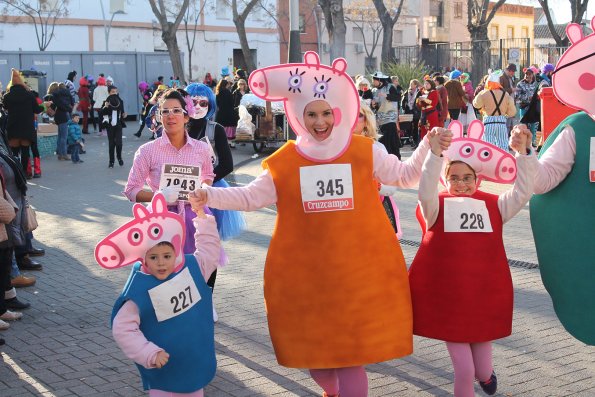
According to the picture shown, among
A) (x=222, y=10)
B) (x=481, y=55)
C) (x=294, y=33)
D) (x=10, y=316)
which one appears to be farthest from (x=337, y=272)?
(x=222, y=10)

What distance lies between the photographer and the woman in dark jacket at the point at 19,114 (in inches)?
603

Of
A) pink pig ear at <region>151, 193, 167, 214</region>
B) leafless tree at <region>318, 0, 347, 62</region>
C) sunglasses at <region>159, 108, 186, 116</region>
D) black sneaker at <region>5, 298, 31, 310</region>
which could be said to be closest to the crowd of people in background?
leafless tree at <region>318, 0, 347, 62</region>

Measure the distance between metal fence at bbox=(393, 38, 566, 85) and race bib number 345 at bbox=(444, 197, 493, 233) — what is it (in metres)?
25.3

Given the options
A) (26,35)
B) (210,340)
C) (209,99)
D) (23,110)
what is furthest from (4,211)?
(26,35)

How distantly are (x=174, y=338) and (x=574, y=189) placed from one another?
6.94 ft

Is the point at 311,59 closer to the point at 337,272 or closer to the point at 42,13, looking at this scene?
the point at 337,272

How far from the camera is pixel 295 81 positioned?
4.65 metres

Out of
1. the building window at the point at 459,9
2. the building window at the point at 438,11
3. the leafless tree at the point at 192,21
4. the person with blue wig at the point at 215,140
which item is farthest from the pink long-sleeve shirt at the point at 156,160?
the building window at the point at 459,9

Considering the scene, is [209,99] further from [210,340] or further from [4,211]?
[210,340]

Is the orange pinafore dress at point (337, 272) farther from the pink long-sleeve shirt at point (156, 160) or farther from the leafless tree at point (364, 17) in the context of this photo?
the leafless tree at point (364, 17)

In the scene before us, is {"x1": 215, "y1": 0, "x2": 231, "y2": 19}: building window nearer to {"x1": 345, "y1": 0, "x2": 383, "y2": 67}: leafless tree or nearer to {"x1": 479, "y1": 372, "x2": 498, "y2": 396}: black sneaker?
{"x1": 345, "y1": 0, "x2": 383, "y2": 67}: leafless tree

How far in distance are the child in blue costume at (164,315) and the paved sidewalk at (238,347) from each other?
1158mm

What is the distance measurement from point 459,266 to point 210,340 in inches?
51.4

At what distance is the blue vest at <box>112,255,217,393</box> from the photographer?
4266 mm
